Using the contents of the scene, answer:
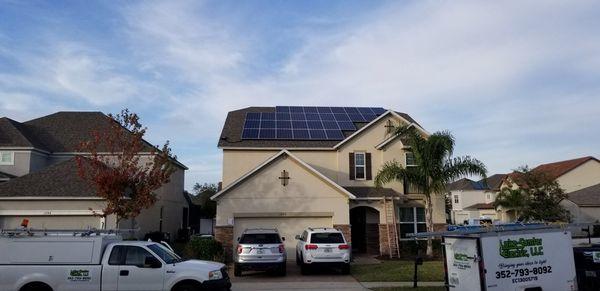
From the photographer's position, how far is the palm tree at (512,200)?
3525 centimetres

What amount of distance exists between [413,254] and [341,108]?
12.4 metres

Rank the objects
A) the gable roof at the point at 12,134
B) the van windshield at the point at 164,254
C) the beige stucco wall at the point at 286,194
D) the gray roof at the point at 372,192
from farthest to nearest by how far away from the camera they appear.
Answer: the gable roof at the point at 12,134 < the gray roof at the point at 372,192 < the beige stucco wall at the point at 286,194 < the van windshield at the point at 164,254

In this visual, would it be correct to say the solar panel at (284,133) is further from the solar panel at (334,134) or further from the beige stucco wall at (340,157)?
the solar panel at (334,134)

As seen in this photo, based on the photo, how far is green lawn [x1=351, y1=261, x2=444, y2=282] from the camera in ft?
58.6

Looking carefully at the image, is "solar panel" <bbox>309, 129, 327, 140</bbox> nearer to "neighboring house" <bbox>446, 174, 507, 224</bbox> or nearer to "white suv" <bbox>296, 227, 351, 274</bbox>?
"white suv" <bbox>296, 227, 351, 274</bbox>

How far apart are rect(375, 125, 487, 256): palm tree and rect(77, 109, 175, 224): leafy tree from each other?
11088mm

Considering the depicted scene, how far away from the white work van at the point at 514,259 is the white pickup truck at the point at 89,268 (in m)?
5.92

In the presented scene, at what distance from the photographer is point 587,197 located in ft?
141

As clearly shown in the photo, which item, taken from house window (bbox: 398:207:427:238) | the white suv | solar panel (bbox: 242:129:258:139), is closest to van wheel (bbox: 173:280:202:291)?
the white suv

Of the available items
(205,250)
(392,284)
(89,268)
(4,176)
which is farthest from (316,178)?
(4,176)

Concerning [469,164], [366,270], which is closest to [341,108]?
[469,164]

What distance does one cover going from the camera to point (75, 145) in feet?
120

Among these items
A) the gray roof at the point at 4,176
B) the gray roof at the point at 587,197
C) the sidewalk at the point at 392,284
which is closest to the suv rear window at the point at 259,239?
the sidewalk at the point at 392,284

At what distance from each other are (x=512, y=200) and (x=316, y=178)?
695 inches
